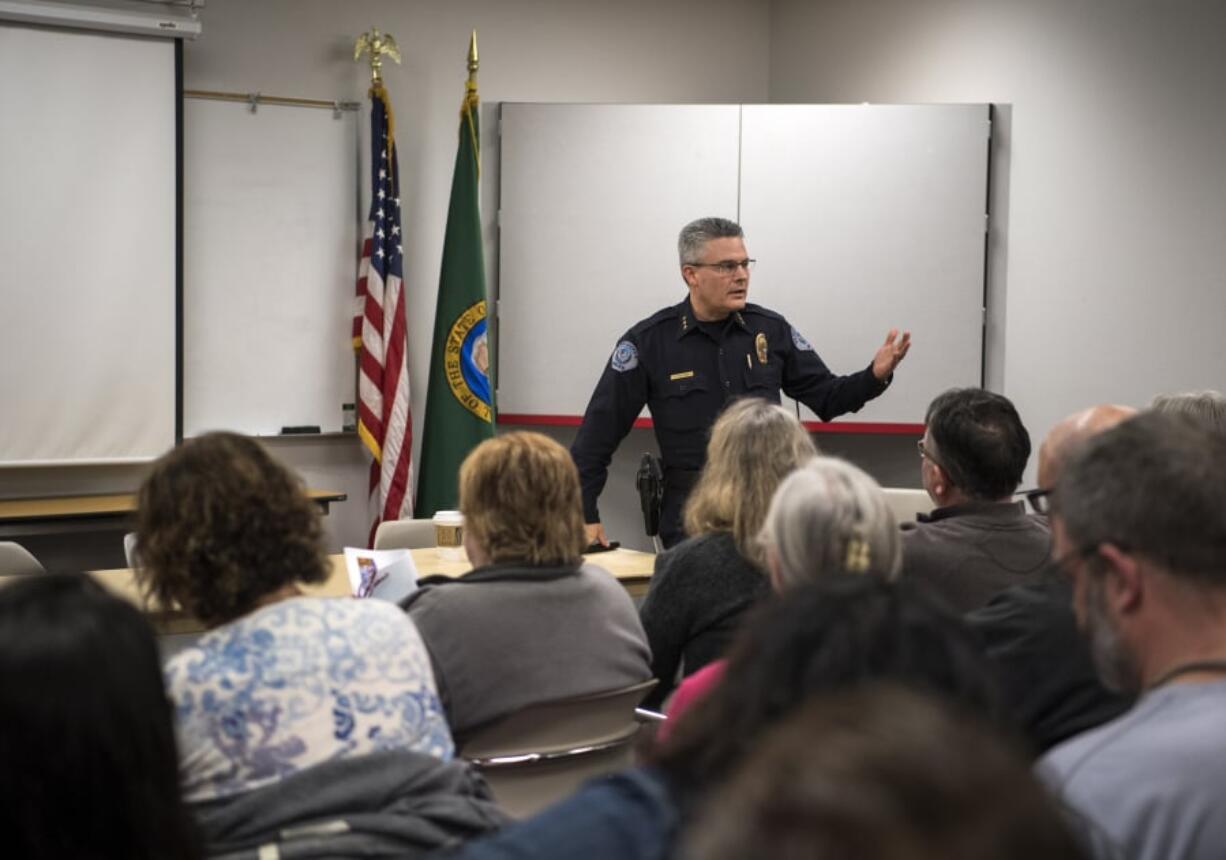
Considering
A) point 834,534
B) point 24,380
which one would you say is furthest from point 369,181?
point 834,534

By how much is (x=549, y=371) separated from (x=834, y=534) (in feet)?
13.7

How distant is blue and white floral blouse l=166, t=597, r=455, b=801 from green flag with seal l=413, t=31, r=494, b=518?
4095 millimetres

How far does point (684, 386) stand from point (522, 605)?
249cm

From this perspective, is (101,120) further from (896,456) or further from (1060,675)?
(1060,675)

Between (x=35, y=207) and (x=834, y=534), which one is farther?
(x=35, y=207)

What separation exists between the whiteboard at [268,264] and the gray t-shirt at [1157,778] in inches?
200

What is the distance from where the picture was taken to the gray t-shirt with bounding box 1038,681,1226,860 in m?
1.14

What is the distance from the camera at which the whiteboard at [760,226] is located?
5.72m

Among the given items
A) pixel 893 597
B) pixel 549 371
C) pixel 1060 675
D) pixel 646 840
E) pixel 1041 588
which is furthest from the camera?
pixel 549 371

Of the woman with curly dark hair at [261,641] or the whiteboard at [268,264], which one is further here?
the whiteboard at [268,264]

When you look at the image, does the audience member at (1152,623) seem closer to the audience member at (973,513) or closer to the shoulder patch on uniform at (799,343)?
the audience member at (973,513)

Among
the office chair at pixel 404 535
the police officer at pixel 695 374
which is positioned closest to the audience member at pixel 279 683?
the office chair at pixel 404 535

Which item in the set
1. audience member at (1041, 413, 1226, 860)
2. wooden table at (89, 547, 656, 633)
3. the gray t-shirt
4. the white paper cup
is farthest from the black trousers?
the gray t-shirt

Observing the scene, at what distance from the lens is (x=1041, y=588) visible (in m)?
1.98
